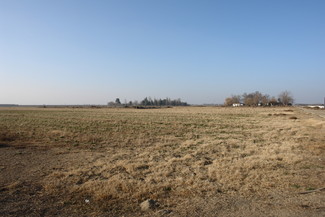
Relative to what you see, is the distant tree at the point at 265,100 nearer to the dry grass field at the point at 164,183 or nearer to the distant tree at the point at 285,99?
the distant tree at the point at 285,99

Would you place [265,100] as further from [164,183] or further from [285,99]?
[164,183]

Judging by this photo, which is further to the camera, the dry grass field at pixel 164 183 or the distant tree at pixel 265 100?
the distant tree at pixel 265 100

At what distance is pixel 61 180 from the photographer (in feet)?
25.5

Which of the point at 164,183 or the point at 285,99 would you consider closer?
the point at 164,183

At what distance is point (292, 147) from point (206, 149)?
461 centimetres

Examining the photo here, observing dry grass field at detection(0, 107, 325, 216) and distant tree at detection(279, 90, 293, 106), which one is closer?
dry grass field at detection(0, 107, 325, 216)

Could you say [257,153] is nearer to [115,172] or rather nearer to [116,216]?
[115,172]

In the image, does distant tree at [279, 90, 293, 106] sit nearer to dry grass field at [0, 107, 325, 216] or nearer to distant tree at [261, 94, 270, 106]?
distant tree at [261, 94, 270, 106]

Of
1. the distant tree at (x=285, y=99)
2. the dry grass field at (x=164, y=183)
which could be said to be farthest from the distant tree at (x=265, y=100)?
the dry grass field at (x=164, y=183)

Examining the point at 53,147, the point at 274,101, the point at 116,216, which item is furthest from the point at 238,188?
the point at 274,101

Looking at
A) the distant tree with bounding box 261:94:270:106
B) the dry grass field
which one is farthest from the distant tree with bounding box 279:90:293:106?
the dry grass field

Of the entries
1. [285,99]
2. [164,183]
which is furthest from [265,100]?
[164,183]

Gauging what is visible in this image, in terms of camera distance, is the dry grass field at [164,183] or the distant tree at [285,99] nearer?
the dry grass field at [164,183]

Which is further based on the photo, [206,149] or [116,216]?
[206,149]
